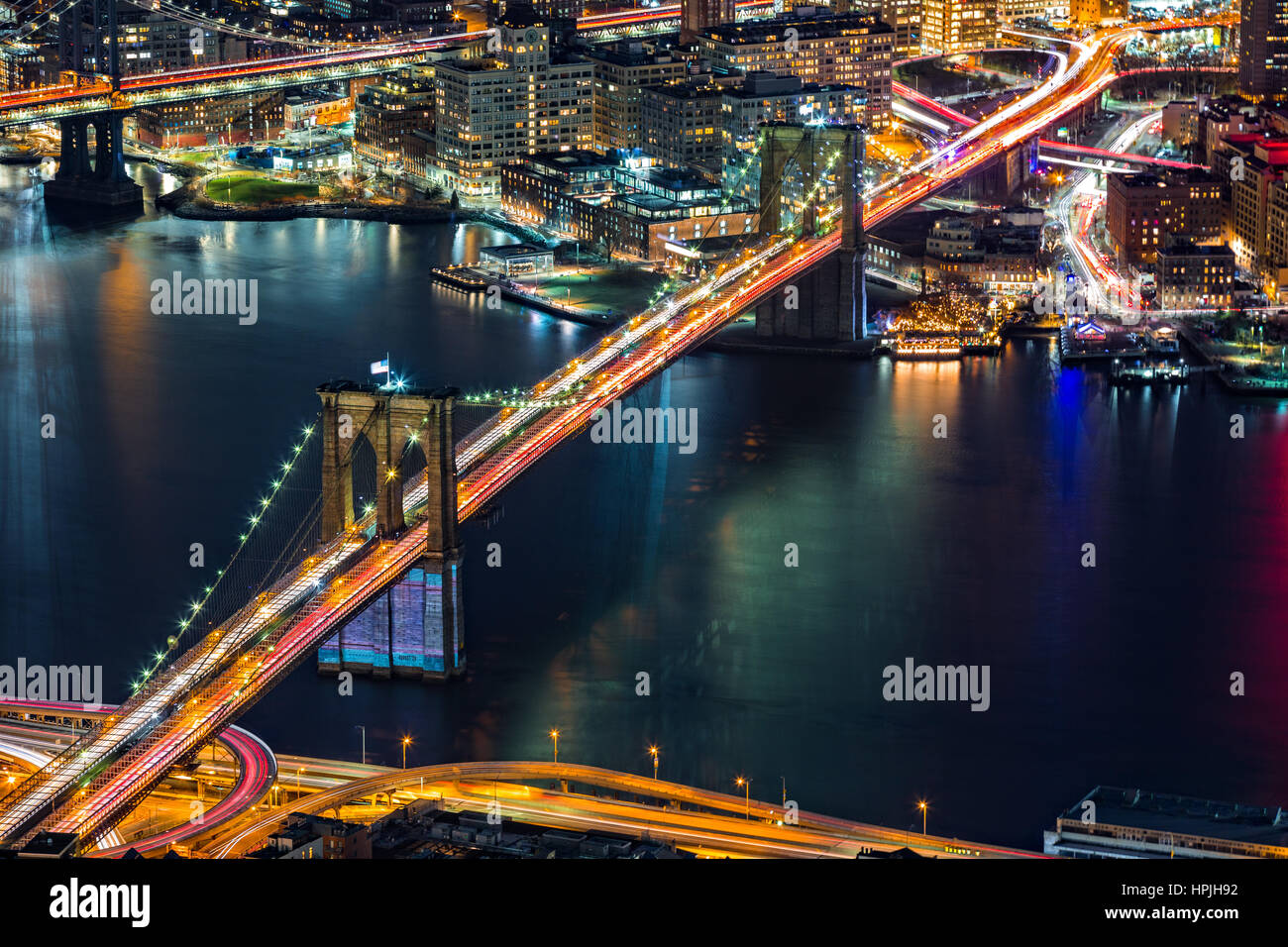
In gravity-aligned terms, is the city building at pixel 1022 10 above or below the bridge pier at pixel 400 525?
above

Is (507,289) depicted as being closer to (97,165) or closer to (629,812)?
(97,165)

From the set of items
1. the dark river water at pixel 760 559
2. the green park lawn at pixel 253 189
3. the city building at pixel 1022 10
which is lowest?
the dark river water at pixel 760 559

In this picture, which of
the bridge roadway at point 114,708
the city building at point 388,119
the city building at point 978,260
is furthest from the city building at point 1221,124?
the bridge roadway at point 114,708

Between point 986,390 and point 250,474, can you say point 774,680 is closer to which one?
point 250,474

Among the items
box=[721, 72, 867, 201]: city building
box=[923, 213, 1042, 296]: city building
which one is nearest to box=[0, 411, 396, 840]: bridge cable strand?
box=[923, 213, 1042, 296]: city building

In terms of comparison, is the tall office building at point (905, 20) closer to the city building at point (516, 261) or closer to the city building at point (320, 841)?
the city building at point (516, 261)

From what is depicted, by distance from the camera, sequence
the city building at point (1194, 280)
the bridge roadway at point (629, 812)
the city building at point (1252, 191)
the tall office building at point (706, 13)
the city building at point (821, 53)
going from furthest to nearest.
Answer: the tall office building at point (706, 13), the city building at point (821, 53), the city building at point (1252, 191), the city building at point (1194, 280), the bridge roadway at point (629, 812)
